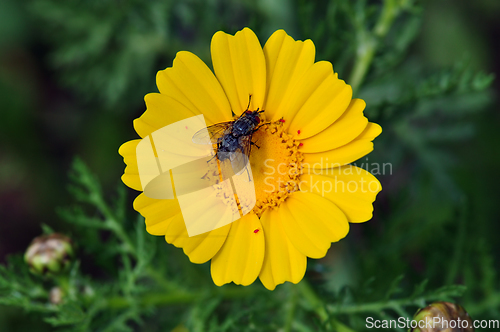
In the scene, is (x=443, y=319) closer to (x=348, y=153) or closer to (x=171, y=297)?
(x=348, y=153)

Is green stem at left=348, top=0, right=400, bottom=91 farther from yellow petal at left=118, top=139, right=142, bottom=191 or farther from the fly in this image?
yellow petal at left=118, top=139, right=142, bottom=191

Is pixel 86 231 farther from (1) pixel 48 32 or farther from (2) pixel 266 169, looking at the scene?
(1) pixel 48 32

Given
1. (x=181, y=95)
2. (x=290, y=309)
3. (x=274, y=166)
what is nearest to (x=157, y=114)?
(x=181, y=95)

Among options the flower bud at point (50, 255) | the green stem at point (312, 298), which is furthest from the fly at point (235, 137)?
the flower bud at point (50, 255)

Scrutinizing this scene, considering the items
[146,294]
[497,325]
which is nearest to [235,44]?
[146,294]

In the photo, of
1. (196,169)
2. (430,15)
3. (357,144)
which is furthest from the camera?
(430,15)

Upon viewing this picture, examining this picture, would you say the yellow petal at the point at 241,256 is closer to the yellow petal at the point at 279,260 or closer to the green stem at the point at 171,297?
the yellow petal at the point at 279,260
